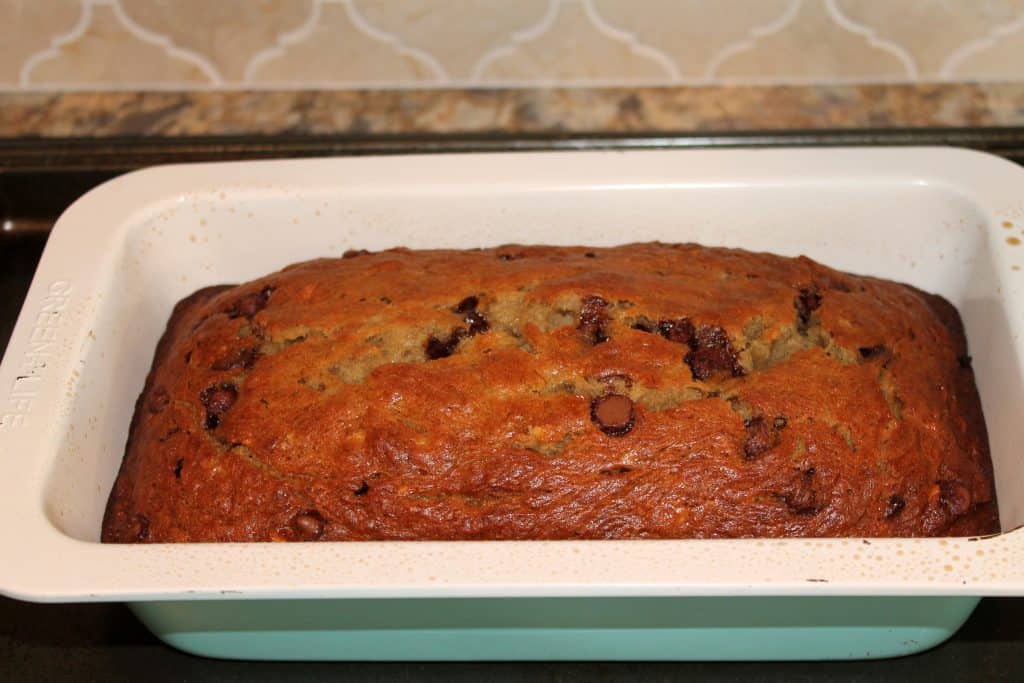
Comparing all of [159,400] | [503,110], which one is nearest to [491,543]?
[159,400]

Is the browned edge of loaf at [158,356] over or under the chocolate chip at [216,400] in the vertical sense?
under

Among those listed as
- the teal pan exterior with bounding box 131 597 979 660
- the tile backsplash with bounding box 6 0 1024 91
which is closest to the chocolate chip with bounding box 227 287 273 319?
the teal pan exterior with bounding box 131 597 979 660

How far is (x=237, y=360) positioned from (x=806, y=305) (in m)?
0.77

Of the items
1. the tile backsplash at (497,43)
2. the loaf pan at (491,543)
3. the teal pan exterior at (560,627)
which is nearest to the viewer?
the loaf pan at (491,543)

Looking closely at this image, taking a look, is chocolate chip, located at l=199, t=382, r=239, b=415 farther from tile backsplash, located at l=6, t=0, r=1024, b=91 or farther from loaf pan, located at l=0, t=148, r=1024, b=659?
tile backsplash, located at l=6, t=0, r=1024, b=91

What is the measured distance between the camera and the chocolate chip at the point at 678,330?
4.60 feet

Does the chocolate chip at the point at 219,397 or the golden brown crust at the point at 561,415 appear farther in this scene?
the chocolate chip at the point at 219,397

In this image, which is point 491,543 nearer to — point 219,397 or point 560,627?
point 560,627

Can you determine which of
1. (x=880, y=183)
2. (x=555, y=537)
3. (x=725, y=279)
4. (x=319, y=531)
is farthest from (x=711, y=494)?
(x=880, y=183)

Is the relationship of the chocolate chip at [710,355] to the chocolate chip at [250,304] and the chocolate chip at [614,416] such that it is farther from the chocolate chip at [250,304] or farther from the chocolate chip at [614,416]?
the chocolate chip at [250,304]

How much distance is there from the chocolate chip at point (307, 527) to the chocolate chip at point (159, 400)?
11.0 inches

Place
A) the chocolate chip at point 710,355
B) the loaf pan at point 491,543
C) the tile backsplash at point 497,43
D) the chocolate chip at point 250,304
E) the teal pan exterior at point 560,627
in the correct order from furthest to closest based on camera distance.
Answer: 1. the tile backsplash at point 497,43
2. the chocolate chip at point 250,304
3. the chocolate chip at point 710,355
4. the teal pan exterior at point 560,627
5. the loaf pan at point 491,543

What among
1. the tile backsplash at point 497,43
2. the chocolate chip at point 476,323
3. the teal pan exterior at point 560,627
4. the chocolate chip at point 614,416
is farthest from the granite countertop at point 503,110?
the teal pan exterior at point 560,627

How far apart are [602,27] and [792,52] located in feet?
1.26
